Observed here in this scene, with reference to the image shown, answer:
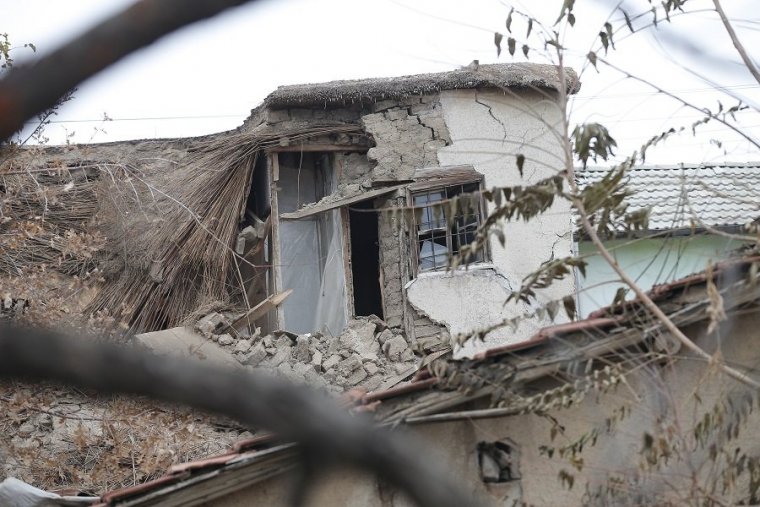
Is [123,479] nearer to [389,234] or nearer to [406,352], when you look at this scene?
[406,352]

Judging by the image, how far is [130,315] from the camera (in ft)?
43.3

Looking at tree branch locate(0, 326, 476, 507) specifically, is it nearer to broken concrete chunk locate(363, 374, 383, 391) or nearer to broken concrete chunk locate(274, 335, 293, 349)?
broken concrete chunk locate(363, 374, 383, 391)

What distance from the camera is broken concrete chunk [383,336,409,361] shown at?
1270cm

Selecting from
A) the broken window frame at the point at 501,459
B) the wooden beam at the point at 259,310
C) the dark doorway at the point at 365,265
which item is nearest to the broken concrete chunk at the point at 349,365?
the wooden beam at the point at 259,310

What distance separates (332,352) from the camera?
41.6ft

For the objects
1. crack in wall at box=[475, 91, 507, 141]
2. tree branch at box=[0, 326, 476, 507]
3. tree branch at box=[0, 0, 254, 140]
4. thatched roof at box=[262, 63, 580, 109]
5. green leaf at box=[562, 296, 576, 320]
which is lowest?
green leaf at box=[562, 296, 576, 320]

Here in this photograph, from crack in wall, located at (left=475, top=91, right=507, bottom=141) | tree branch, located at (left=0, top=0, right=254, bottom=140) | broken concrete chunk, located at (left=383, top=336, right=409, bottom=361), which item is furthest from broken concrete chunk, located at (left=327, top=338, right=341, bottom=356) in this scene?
tree branch, located at (left=0, top=0, right=254, bottom=140)

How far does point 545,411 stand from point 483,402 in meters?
0.71

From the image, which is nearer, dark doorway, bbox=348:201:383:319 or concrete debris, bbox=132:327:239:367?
concrete debris, bbox=132:327:239:367

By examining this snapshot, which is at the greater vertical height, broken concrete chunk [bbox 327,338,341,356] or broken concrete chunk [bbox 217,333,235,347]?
broken concrete chunk [bbox 217,333,235,347]

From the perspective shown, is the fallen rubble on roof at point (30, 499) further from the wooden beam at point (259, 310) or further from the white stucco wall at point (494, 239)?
the white stucco wall at point (494, 239)

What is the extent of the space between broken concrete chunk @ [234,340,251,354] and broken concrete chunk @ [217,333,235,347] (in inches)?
5.3

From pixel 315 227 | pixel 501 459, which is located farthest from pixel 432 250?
pixel 501 459

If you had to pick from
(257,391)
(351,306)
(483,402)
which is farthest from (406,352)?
(257,391)
